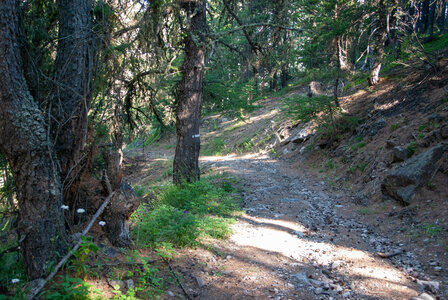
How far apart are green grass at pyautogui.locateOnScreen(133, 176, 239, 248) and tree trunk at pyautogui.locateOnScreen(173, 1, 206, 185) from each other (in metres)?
1.20

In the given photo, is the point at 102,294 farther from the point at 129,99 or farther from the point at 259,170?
the point at 259,170

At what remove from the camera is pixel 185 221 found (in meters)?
4.93

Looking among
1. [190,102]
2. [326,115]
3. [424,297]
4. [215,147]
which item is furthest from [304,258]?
[215,147]

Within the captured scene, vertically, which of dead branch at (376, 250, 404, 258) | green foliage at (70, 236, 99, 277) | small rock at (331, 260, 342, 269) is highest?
green foliage at (70, 236, 99, 277)

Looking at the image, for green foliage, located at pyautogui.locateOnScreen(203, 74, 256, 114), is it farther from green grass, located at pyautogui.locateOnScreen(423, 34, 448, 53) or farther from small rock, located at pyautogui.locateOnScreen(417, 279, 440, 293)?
green grass, located at pyautogui.locateOnScreen(423, 34, 448, 53)

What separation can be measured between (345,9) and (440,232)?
9877mm

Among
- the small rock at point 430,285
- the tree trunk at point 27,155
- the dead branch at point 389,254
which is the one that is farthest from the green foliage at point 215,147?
the tree trunk at point 27,155

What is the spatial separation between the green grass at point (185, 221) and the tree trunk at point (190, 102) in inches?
47.2

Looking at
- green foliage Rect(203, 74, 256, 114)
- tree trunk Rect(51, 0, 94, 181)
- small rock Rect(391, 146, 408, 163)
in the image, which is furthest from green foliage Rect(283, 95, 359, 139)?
tree trunk Rect(51, 0, 94, 181)

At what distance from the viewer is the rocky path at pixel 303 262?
3825 millimetres

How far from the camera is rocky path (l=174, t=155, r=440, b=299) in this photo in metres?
3.83

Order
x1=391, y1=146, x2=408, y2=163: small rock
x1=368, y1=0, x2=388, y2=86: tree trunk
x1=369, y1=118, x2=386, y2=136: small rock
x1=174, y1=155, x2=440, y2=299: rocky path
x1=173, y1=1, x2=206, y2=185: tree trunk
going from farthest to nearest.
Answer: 1. x1=368, y1=0, x2=388, y2=86: tree trunk
2. x1=369, y1=118, x2=386, y2=136: small rock
3. x1=173, y1=1, x2=206, y2=185: tree trunk
4. x1=391, y1=146, x2=408, y2=163: small rock
5. x1=174, y1=155, x2=440, y2=299: rocky path

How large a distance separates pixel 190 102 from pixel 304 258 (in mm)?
5375

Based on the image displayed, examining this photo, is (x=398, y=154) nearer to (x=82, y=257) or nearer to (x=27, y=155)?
(x=82, y=257)
